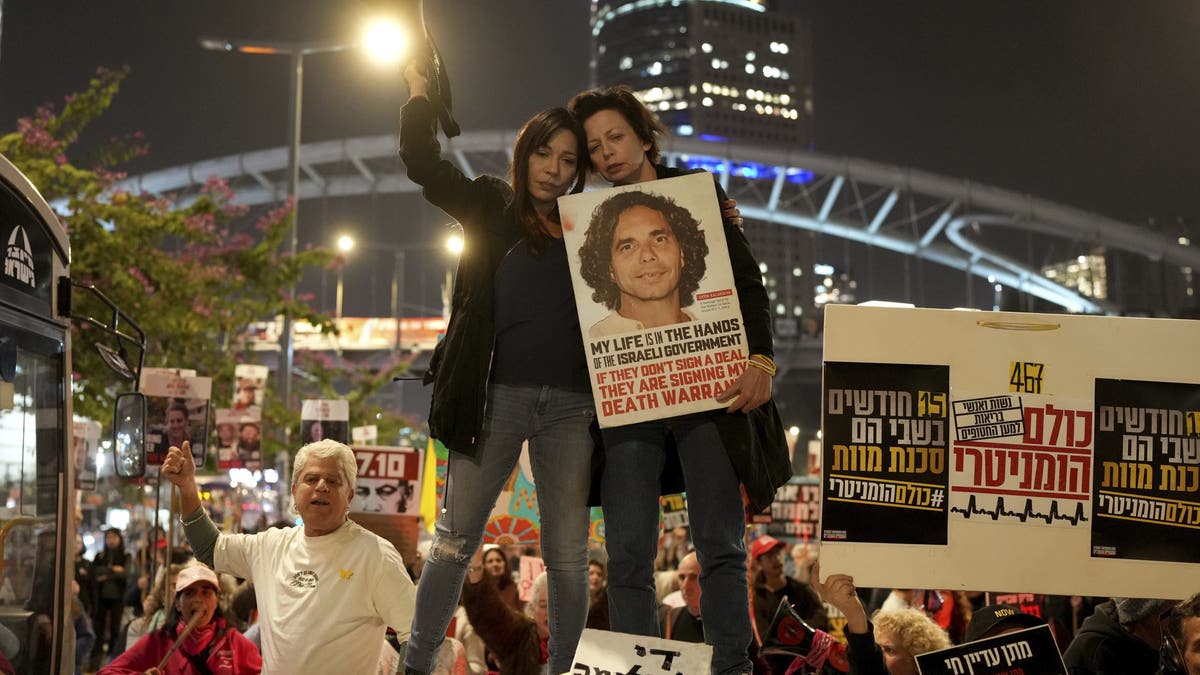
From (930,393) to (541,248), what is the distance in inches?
60.5

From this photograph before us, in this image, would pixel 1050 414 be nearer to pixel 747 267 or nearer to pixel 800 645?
pixel 747 267

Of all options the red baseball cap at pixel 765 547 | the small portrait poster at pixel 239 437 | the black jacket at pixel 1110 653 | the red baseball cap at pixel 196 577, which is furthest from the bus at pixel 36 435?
the small portrait poster at pixel 239 437

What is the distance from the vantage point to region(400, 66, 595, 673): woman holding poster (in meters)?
4.81

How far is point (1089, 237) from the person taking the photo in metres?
92.9

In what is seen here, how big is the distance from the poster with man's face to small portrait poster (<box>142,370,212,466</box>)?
25.5 ft

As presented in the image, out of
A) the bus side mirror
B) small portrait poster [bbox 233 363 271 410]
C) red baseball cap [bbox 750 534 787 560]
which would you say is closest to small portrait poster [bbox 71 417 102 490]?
small portrait poster [bbox 233 363 271 410]

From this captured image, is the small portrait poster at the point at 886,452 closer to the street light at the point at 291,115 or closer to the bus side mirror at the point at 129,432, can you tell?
the bus side mirror at the point at 129,432

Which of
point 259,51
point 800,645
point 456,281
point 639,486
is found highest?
point 259,51

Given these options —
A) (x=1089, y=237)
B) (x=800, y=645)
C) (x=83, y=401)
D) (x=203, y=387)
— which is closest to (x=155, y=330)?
(x=83, y=401)

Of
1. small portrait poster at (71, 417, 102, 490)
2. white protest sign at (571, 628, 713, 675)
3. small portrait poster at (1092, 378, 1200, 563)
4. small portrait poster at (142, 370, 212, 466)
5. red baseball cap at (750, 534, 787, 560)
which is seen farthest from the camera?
small portrait poster at (71, 417, 102, 490)

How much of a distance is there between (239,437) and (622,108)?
1166 centimetres

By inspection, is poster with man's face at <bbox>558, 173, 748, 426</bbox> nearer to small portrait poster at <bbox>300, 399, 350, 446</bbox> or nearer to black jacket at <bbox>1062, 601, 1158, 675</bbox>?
black jacket at <bbox>1062, 601, 1158, 675</bbox>

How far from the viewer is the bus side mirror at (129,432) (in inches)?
253

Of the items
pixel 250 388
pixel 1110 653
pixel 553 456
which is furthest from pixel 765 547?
pixel 250 388
